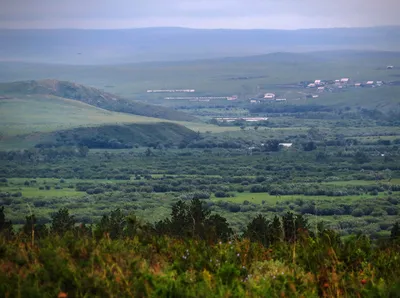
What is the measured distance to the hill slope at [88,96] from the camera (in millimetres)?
102312

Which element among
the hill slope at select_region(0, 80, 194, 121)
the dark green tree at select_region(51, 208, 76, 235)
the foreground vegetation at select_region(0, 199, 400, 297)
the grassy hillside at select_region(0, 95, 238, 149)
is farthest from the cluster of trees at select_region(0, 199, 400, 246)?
the hill slope at select_region(0, 80, 194, 121)

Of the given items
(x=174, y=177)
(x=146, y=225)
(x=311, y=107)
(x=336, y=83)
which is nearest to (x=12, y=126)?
(x=174, y=177)

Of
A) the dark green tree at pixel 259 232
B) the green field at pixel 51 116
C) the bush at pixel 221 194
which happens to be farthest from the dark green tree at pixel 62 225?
the green field at pixel 51 116

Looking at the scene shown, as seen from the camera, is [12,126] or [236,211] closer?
[236,211]

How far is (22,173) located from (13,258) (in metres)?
47.5

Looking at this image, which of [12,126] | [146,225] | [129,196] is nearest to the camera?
[146,225]

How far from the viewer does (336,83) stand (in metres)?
142

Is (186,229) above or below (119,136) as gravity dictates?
above

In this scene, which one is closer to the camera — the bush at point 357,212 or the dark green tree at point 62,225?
the dark green tree at point 62,225

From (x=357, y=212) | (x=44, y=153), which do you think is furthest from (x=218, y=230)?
(x=44, y=153)

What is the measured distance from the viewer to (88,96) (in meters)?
108

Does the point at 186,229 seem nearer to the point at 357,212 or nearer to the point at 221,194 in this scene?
the point at 357,212

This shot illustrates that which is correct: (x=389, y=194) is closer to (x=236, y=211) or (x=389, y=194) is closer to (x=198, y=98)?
(x=236, y=211)

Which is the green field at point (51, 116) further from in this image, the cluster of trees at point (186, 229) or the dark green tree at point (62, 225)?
the cluster of trees at point (186, 229)
